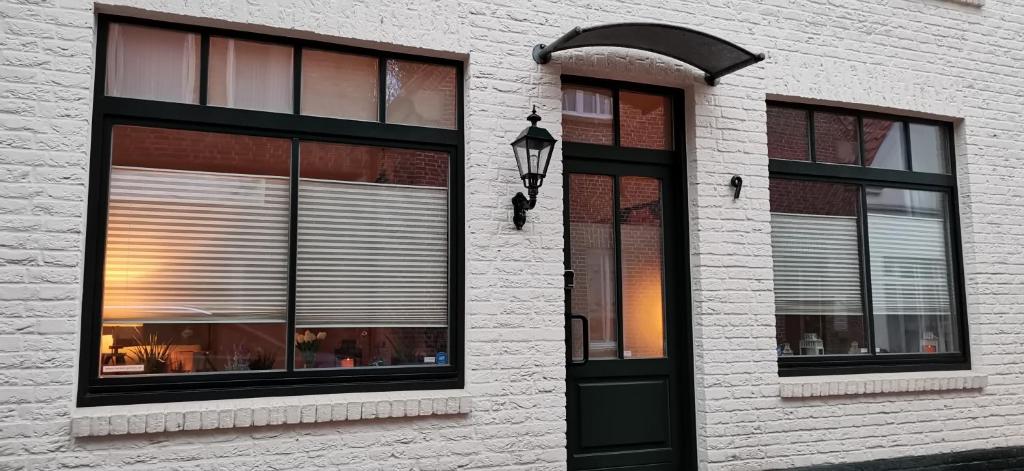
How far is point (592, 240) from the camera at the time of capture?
214 inches

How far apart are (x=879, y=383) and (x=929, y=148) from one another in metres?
2.13

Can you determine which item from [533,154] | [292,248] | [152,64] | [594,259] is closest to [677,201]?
[594,259]

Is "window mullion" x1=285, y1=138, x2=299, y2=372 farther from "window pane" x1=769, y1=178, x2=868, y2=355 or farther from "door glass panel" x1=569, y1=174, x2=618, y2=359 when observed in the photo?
"window pane" x1=769, y1=178, x2=868, y2=355

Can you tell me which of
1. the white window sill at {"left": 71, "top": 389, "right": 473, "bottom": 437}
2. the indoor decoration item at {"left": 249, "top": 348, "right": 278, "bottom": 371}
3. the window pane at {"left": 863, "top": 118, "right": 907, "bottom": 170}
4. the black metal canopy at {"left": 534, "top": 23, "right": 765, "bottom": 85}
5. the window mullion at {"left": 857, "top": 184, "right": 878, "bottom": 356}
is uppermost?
the black metal canopy at {"left": 534, "top": 23, "right": 765, "bottom": 85}

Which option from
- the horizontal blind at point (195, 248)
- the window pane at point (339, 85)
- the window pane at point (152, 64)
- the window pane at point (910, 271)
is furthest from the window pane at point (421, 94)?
the window pane at point (910, 271)

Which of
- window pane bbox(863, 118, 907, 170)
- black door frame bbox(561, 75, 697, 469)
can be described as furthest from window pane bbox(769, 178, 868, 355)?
black door frame bbox(561, 75, 697, 469)

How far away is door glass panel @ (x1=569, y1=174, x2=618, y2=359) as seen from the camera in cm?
539

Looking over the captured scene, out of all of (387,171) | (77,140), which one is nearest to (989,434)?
(387,171)

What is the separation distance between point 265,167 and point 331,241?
1.89ft

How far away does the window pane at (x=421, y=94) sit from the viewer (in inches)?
197

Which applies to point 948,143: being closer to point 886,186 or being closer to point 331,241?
point 886,186

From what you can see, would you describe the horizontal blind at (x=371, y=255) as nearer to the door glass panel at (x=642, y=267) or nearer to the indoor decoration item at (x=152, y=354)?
the indoor decoration item at (x=152, y=354)

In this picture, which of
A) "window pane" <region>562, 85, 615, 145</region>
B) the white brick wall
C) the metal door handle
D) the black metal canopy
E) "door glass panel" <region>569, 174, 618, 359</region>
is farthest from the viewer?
"window pane" <region>562, 85, 615, 145</region>

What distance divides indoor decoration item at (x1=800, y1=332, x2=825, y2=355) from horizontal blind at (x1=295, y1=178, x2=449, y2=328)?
2808 mm
